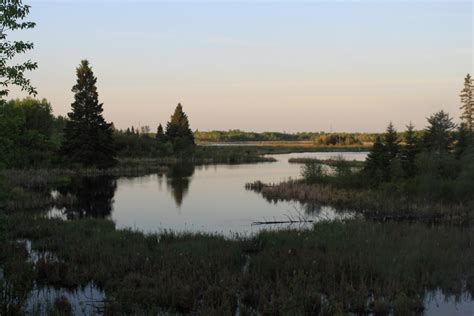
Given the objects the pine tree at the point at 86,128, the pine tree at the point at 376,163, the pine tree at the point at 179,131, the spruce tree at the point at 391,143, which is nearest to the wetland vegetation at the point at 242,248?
the pine tree at the point at 376,163

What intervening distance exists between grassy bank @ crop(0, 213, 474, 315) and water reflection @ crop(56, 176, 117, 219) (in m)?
11.0

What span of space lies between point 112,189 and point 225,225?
22.1m

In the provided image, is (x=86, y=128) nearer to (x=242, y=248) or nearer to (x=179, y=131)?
(x=179, y=131)

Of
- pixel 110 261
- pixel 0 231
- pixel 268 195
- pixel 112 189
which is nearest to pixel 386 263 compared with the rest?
pixel 110 261

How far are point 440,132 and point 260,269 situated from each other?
2712cm

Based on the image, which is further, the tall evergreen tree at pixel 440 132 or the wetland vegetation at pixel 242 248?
the tall evergreen tree at pixel 440 132

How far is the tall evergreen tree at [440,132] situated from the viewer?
3441 cm

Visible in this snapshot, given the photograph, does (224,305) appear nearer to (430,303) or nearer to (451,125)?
(430,303)

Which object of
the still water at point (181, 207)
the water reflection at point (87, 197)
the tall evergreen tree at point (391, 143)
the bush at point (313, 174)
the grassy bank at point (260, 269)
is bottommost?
the still water at point (181, 207)

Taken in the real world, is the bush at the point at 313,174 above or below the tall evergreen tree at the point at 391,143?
below

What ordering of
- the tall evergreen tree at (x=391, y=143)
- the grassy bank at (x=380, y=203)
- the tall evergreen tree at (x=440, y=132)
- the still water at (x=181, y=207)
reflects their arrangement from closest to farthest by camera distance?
the still water at (x=181, y=207) → the grassy bank at (x=380, y=203) → the tall evergreen tree at (x=440, y=132) → the tall evergreen tree at (x=391, y=143)

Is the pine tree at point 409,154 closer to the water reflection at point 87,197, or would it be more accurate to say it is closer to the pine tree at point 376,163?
the pine tree at point 376,163

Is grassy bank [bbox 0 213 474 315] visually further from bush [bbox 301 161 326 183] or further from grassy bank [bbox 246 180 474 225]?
bush [bbox 301 161 326 183]

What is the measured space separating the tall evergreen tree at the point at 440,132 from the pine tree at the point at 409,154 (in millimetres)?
1698
